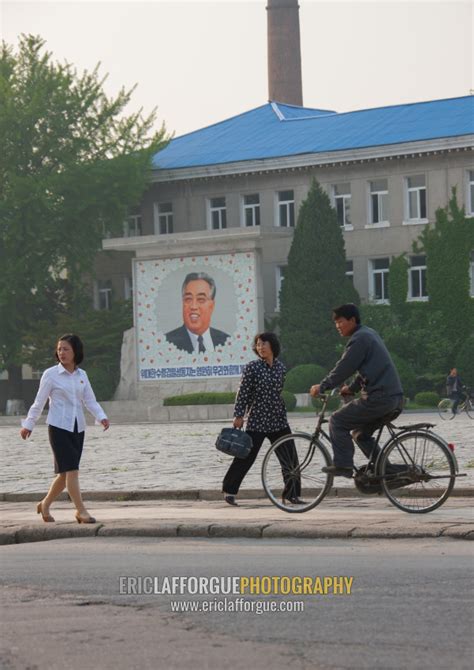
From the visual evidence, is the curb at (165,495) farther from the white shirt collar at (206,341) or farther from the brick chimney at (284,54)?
the brick chimney at (284,54)

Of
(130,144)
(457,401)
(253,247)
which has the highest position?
(130,144)

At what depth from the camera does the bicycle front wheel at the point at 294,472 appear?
14.5 meters

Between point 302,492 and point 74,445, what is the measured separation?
221 cm

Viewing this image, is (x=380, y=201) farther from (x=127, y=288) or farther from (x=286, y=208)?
(x=127, y=288)

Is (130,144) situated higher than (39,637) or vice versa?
(130,144)

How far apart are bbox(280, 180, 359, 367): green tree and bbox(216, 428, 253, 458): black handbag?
47.2 metres

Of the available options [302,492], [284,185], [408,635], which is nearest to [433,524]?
[302,492]

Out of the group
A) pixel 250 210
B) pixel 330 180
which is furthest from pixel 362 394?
pixel 250 210

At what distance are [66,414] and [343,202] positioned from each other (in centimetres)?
5364

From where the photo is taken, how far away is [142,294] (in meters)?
64.9

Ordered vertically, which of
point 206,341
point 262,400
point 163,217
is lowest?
point 206,341

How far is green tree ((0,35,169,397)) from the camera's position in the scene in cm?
6612

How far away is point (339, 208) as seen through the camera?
67.3 metres

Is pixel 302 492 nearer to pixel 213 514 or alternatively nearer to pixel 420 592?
pixel 213 514
